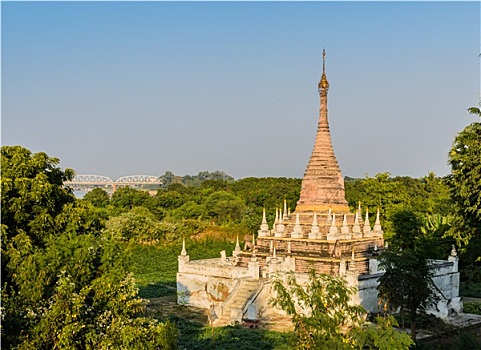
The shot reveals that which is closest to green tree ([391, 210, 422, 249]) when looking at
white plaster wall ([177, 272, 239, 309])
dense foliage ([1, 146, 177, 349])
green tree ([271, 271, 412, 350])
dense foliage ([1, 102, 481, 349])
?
white plaster wall ([177, 272, 239, 309])

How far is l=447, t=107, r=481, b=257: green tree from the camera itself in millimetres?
17016

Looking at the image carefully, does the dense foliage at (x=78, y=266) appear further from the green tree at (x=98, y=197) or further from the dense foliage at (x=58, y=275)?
the green tree at (x=98, y=197)

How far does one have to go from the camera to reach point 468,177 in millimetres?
17453

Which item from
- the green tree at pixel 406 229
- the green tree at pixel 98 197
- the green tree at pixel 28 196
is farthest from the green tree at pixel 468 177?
the green tree at pixel 98 197

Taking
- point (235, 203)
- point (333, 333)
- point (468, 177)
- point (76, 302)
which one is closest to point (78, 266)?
point (76, 302)

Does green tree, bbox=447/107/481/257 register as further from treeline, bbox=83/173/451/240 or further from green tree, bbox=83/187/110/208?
green tree, bbox=83/187/110/208

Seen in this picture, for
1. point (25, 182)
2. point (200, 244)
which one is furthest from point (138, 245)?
point (25, 182)

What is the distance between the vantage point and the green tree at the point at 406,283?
1983 centimetres

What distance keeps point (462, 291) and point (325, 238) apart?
10142mm

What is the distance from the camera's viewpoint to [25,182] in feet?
48.9

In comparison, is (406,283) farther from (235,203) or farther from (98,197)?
(98,197)

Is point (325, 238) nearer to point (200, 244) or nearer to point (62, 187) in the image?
point (62, 187)

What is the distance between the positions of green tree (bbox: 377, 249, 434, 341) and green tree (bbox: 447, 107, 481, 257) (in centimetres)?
227

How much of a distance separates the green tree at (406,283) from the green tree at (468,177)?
2.27 metres
